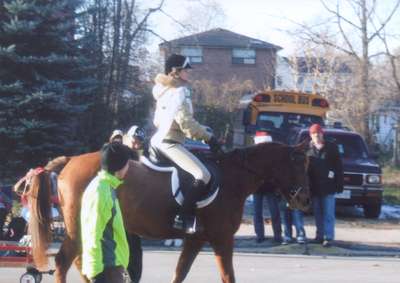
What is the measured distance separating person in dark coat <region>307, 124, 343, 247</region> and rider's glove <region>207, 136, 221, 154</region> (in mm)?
5387

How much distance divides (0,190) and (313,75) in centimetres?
3465

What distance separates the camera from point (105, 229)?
6.30m

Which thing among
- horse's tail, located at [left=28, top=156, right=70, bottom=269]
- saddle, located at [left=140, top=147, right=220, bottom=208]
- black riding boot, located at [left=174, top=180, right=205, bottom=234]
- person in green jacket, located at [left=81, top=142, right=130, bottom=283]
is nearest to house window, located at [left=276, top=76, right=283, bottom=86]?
saddle, located at [left=140, top=147, right=220, bottom=208]

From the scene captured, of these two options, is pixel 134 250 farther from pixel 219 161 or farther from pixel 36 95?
pixel 36 95

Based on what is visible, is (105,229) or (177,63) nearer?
(105,229)

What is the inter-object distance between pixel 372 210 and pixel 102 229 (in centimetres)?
1415

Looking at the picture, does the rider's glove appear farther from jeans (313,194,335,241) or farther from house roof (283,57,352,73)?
house roof (283,57,352,73)

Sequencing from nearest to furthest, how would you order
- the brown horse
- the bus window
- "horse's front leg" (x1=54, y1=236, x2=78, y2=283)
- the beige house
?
"horse's front leg" (x1=54, y1=236, x2=78, y2=283), the brown horse, the bus window, the beige house

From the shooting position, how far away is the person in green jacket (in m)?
6.21

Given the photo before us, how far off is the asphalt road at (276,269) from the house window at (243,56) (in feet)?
146

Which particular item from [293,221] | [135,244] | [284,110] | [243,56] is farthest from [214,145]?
[243,56]

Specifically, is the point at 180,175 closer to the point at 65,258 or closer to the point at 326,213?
the point at 65,258

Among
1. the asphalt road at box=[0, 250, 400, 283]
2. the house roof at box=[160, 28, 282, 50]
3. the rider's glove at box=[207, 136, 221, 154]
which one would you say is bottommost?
the asphalt road at box=[0, 250, 400, 283]

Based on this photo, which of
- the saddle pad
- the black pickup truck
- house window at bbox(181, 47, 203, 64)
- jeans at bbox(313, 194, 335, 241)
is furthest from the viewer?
house window at bbox(181, 47, 203, 64)
